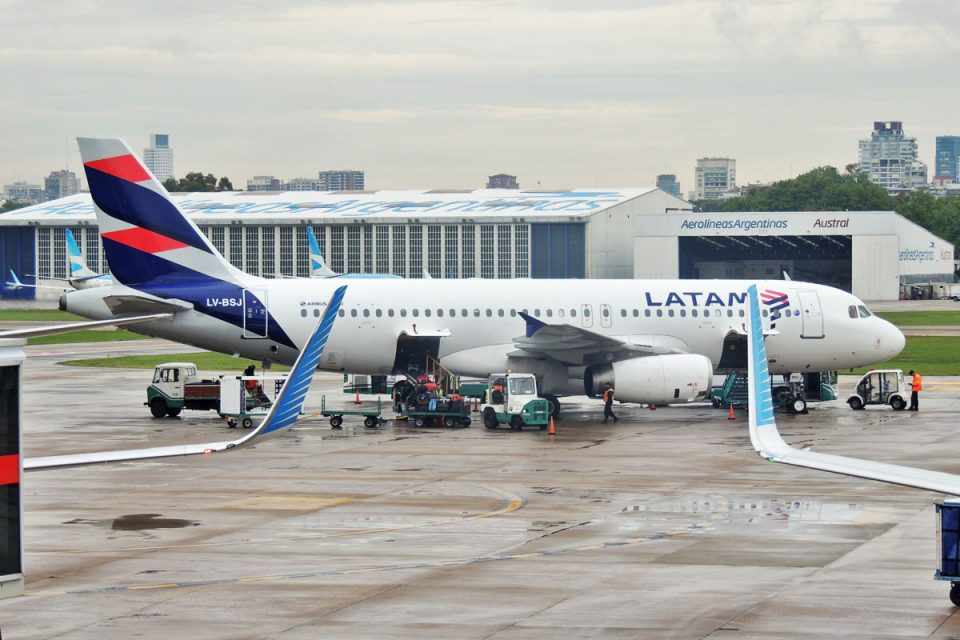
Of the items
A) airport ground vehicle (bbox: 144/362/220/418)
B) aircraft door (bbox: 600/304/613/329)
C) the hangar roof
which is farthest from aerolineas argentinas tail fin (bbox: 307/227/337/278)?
aircraft door (bbox: 600/304/613/329)

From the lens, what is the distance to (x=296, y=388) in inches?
657

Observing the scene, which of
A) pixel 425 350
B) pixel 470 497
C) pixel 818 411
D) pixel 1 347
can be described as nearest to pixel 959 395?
pixel 818 411

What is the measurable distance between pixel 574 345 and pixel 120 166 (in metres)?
14.9

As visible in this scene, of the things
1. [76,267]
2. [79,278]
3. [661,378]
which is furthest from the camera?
[76,267]

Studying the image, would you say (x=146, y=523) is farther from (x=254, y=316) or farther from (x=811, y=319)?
(x=811, y=319)

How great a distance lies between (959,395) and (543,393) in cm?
1623

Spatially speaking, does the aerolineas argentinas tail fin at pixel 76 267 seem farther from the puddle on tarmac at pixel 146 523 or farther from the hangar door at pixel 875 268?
the puddle on tarmac at pixel 146 523

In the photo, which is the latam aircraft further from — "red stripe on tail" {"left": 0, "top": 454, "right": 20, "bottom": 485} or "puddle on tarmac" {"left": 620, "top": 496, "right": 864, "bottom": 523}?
"red stripe on tail" {"left": 0, "top": 454, "right": 20, "bottom": 485}

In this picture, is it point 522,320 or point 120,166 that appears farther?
point 522,320

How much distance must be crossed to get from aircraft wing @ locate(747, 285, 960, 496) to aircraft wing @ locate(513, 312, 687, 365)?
29044 mm

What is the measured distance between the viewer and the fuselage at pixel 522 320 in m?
48.6

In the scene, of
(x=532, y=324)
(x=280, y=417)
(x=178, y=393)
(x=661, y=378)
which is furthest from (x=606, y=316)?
(x=280, y=417)

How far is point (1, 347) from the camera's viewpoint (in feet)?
43.8

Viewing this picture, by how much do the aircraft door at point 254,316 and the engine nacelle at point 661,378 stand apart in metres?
10.5
